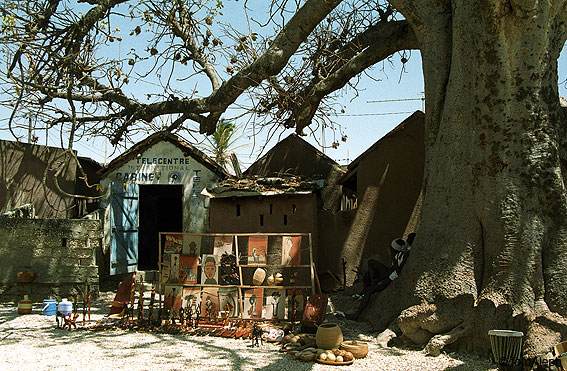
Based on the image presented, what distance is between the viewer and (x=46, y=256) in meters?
11.1

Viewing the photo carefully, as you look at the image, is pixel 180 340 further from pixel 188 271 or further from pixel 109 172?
pixel 109 172

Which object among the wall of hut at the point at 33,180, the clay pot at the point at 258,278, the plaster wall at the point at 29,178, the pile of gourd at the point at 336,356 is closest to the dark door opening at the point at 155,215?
the wall of hut at the point at 33,180

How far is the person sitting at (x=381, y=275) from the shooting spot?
8594 mm

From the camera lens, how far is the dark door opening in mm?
17812

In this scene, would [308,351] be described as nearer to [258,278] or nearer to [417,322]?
[417,322]

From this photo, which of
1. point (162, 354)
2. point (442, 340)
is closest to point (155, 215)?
point (162, 354)

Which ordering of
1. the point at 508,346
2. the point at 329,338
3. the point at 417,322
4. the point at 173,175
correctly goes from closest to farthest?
the point at 508,346 → the point at 329,338 → the point at 417,322 → the point at 173,175

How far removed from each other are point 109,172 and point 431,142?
333 inches

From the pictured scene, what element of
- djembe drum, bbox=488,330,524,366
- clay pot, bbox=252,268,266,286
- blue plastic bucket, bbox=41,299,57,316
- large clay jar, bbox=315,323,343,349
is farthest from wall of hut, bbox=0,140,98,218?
djembe drum, bbox=488,330,524,366

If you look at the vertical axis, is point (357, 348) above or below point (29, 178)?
below

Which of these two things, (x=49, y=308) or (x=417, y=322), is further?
(x=49, y=308)

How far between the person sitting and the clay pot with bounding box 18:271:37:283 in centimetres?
614

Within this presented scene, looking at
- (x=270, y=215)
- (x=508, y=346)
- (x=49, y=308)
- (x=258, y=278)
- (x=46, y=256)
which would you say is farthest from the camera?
(x=270, y=215)

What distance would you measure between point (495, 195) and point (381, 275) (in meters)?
2.47
